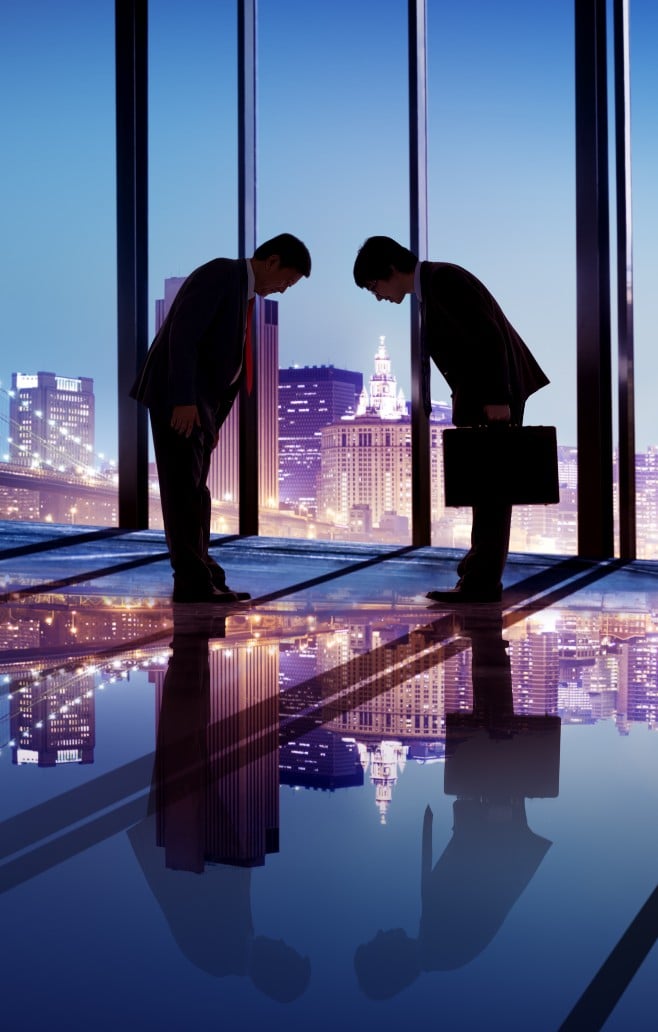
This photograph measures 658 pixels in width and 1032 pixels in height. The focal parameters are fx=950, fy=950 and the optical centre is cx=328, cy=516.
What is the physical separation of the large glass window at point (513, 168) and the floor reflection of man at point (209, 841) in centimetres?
241

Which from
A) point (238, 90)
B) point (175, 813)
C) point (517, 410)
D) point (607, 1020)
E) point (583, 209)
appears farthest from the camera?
point (238, 90)

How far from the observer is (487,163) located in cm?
427

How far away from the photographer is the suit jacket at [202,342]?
231cm

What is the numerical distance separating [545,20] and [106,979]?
14.0 ft

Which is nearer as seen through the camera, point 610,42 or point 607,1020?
point 607,1020

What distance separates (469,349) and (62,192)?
10.4 ft

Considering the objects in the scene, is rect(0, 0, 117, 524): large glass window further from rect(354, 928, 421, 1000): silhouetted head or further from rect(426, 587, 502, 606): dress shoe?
rect(354, 928, 421, 1000): silhouetted head

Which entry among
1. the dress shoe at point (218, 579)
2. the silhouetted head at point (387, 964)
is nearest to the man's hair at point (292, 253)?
the dress shoe at point (218, 579)

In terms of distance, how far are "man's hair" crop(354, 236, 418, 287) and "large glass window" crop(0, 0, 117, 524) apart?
1489mm

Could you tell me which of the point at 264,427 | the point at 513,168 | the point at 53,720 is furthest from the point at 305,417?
the point at 53,720

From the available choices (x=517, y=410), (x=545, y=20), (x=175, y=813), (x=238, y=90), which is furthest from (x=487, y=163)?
(x=175, y=813)

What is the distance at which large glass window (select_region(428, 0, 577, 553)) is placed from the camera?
379 centimetres

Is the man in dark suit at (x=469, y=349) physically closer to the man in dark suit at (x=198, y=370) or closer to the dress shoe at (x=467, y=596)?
the dress shoe at (x=467, y=596)

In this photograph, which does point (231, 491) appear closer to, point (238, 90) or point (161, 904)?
point (238, 90)
